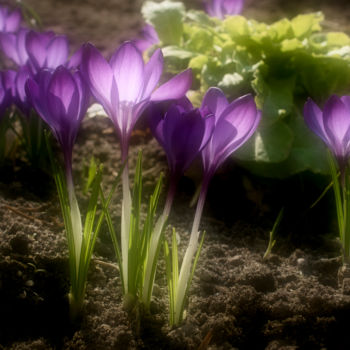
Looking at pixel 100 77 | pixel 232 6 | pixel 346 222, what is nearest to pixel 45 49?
pixel 100 77

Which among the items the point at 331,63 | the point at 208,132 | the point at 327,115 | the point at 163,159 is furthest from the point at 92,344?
the point at 331,63

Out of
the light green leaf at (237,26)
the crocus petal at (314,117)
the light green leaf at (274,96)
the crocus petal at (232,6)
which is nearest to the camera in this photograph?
the crocus petal at (314,117)

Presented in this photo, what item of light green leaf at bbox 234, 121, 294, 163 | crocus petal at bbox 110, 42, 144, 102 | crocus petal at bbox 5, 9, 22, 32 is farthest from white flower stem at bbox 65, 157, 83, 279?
crocus petal at bbox 5, 9, 22, 32

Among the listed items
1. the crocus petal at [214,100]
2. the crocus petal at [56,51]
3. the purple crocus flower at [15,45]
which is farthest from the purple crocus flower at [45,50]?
the crocus petal at [214,100]

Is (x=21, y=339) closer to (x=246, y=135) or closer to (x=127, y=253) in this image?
(x=127, y=253)

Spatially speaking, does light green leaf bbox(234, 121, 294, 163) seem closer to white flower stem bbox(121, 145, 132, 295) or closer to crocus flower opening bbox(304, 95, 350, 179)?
crocus flower opening bbox(304, 95, 350, 179)

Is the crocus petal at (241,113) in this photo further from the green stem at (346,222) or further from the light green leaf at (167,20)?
the light green leaf at (167,20)
